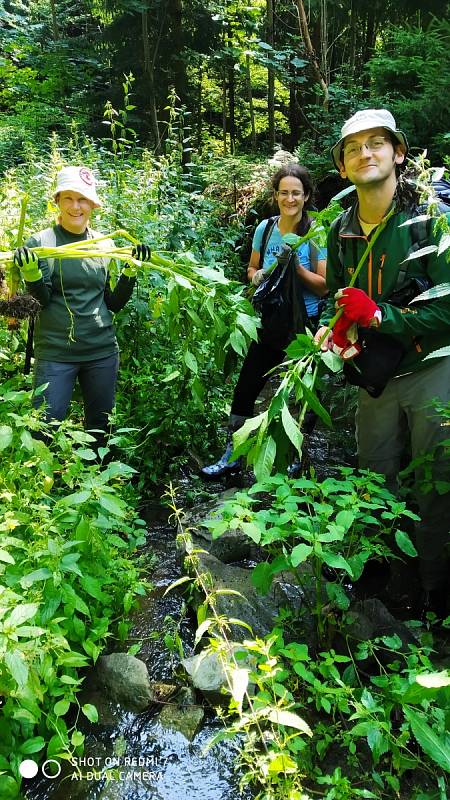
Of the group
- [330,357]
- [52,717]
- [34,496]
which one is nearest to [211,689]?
[52,717]

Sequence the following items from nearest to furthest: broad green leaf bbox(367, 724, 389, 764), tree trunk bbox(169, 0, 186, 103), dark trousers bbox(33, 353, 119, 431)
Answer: broad green leaf bbox(367, 724, 389, 764) < dark trousers bbox(33, 353, 119, 431) < tree trunk bbox(169, 0, 186, 103)

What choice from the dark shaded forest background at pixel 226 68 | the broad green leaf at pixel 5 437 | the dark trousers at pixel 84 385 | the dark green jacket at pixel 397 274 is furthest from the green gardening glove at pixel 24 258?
the dark shaded forest background at pixel 226 68

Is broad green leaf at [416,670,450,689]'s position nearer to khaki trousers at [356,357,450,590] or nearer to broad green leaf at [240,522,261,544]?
broad green leaf at [240,522,261,544]

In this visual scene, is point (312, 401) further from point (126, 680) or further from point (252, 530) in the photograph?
point (126, 680)

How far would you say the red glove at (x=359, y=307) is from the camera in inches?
102

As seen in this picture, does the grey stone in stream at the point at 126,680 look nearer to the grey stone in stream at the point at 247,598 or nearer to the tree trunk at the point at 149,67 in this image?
the grey stone in stream at the point at 247,598

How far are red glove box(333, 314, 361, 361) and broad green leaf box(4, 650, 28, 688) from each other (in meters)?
1.92

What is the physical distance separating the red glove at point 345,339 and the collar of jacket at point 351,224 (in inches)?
22.4

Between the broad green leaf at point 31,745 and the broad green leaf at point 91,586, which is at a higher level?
the broad green leaf at point 91,586

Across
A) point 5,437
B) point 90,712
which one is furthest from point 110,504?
point 90,712

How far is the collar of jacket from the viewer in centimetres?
296

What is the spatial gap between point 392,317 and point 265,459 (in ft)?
3.09

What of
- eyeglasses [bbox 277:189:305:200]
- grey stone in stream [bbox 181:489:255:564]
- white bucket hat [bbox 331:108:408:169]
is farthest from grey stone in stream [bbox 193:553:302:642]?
eyeglasses [bbox 277:189:305:200]

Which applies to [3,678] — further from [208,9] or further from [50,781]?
[208,9]
